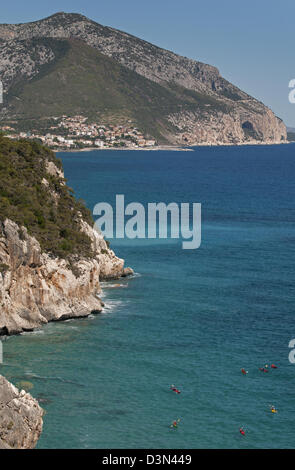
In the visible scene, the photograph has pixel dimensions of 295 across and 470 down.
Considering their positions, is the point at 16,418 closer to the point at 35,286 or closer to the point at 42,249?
the point at 35,286

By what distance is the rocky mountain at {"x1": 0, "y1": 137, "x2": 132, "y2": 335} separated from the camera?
55531mm

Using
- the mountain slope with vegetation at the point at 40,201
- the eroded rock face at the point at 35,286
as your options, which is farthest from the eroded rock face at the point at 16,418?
the mountain slope with vegetation at the point at 40,201

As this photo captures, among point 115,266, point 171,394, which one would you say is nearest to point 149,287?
point 115,266

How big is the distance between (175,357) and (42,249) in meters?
15.7

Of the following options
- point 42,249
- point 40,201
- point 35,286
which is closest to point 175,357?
point 35,286

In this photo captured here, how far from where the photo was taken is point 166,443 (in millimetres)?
38031

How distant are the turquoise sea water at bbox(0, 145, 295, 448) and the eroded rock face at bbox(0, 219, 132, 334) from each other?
135 centimetres

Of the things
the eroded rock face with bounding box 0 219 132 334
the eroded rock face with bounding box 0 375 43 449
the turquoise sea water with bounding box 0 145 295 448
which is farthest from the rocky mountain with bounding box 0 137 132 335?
the eroded rock face with bounding box 0 375 43 449

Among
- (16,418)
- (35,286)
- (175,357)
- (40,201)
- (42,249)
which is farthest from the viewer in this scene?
(40,201)

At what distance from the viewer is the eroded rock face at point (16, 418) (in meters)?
32.8

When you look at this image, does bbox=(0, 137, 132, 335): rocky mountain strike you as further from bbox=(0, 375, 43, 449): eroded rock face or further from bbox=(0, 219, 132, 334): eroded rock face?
bbox=(0, 375, 43, 449): eroded rock face

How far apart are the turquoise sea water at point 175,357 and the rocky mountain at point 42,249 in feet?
5.94

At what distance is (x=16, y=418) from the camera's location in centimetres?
3325

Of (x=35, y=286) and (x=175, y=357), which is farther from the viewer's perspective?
Answer: (x=35, y=286)
